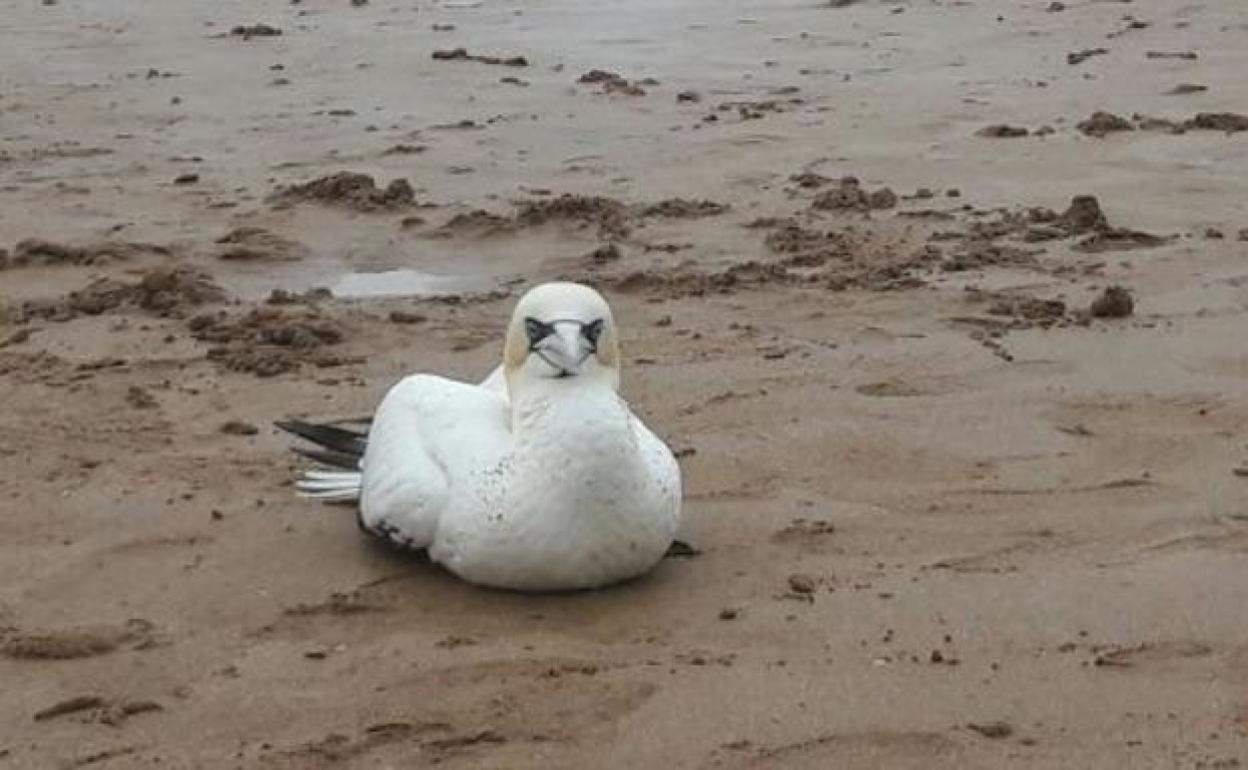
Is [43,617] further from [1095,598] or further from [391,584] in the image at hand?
[1095,598]

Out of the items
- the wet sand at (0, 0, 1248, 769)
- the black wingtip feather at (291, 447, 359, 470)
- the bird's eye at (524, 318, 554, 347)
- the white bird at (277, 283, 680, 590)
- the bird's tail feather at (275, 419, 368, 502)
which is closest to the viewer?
the wet sand at (0, 0, 1248, 769)

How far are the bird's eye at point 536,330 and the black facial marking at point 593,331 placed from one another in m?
0.07

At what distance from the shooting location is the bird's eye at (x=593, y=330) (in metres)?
4.84

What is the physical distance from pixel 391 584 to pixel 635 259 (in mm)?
3425

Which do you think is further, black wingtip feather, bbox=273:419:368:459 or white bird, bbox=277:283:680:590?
black wingtip feather, bbox=273:419:368:459

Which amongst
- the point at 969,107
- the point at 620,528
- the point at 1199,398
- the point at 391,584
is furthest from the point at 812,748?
the point at 969,107

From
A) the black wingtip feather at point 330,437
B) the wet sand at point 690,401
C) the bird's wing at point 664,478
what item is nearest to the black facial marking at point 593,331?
the bird's wing at point 664,478

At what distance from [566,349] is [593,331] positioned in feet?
0.36

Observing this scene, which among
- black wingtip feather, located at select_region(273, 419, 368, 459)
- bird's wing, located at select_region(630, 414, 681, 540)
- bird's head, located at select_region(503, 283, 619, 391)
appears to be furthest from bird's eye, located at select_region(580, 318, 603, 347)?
black wingtip feather, located at select_region(273, 419, 368, 459)

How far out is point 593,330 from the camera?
4867mm

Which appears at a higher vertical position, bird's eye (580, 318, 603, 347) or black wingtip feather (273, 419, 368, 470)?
bird's eye (580, 318, 603, 347)

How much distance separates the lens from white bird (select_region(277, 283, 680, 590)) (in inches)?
187

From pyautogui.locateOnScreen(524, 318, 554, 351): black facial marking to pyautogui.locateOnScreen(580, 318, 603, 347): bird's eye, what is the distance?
0.25 ft

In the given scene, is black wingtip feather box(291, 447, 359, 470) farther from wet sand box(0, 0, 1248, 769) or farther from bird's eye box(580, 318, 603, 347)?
bird's eye box(580, 318, 603, 347)
